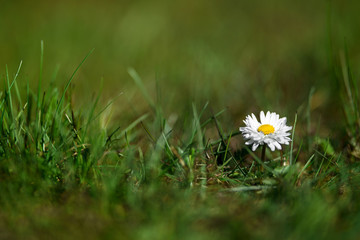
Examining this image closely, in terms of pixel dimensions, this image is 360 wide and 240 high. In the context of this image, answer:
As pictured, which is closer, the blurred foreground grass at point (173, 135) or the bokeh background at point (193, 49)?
the blurred foreground grass at point (173, 135)

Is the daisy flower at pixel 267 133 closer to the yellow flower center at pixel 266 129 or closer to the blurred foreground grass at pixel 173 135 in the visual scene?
the yellow flower center at pixel 266 129

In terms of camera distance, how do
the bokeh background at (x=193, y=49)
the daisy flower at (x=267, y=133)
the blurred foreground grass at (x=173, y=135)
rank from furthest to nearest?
the bokeh background at (x=193, y=49)
the daisy flower at (x=267, y=133)
the blurred foreground grass at (x=173, y=135)

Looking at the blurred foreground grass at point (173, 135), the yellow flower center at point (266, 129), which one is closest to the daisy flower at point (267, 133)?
the yellow flower center at point (266, 129)

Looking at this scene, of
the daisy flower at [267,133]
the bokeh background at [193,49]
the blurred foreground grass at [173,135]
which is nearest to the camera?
the blurred foreground grass at [173,135]

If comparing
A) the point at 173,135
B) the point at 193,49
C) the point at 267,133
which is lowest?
the point at 173,135

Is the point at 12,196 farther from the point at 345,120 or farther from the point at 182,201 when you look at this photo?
the point at 345,120

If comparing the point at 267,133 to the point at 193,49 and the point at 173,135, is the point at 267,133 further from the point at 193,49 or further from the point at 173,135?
the point at 193,49

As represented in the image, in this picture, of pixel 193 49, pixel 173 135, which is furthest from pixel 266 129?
pixel 193 49

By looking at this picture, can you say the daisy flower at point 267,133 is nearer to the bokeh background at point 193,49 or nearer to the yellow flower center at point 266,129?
the yellow flower center at point 266,129
